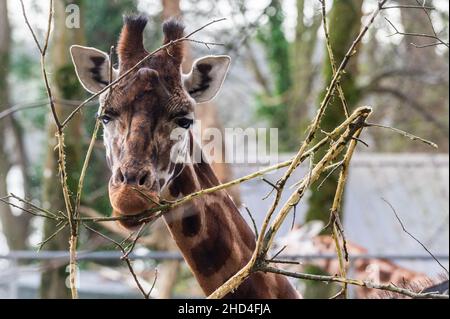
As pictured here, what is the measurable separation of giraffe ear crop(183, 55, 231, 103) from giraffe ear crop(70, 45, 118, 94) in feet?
1.03

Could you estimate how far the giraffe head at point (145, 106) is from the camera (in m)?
2.74

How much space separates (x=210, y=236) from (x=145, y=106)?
594mm

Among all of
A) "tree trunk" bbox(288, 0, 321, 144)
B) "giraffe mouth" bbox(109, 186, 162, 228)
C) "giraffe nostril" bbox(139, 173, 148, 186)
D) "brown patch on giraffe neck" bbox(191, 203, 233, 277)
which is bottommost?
"brown patch on giraffe neck" bbox(191, 203, 233, 277)

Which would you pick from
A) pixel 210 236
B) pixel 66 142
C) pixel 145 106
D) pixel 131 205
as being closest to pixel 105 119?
pixel 145 106

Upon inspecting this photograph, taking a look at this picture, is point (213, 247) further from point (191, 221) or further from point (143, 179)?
point (143, 179)

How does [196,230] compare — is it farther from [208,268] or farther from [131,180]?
[131,180]

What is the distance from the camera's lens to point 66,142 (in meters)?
5.50

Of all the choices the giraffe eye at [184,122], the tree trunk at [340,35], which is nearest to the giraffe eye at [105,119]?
the giraffe eye at [184,122]

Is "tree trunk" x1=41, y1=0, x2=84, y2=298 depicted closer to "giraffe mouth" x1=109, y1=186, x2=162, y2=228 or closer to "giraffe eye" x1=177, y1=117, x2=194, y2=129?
"giraffe eye" x1=177, y1=117, x2=194, y2=129

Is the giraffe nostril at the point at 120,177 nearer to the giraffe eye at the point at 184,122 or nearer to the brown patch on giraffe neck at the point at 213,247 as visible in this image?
the giraffe eye at the point at 184,122

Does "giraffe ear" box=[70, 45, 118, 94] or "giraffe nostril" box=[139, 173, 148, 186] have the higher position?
"giraffe ear" box=[70, 45, 118, 94]

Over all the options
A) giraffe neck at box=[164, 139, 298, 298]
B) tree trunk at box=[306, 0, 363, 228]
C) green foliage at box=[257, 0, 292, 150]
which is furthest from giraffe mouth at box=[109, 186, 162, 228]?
green foliage at box=[257, 0, 292, 150]

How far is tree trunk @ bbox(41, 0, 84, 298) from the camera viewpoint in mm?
5320
